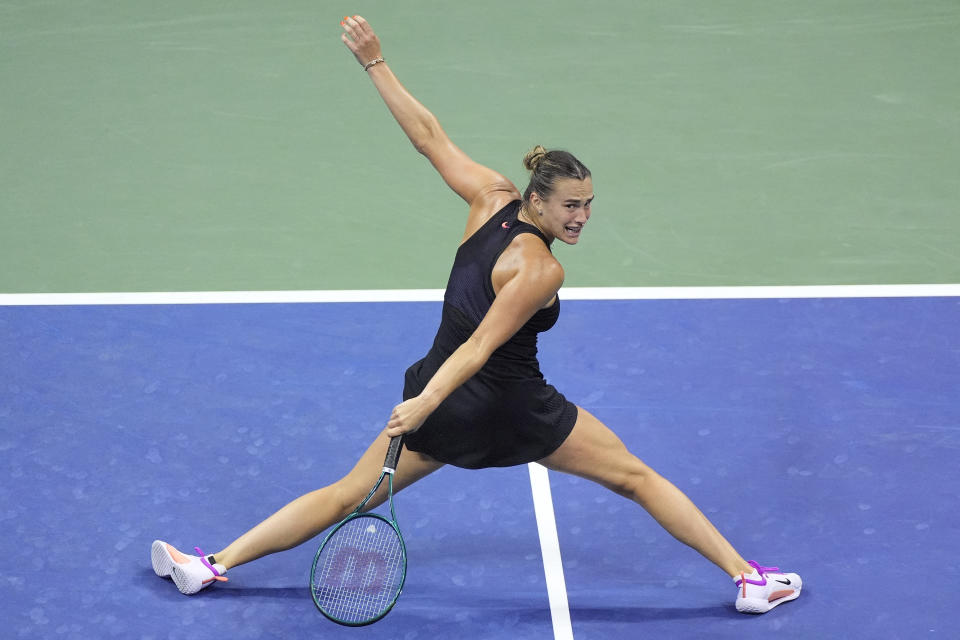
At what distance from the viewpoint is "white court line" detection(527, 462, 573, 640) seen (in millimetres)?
4695

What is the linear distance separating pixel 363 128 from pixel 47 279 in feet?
8.31

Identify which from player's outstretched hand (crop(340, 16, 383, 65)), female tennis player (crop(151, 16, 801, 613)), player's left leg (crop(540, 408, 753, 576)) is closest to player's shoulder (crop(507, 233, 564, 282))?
female tennis player (crop(151, 16, 801, 613))

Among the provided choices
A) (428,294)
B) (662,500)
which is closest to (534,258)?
(662,500)

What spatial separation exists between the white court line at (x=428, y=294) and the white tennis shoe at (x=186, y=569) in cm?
212

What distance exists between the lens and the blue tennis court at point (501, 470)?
4.76m

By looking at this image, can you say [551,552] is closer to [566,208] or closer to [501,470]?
[501,470]

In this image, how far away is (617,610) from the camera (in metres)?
4.78

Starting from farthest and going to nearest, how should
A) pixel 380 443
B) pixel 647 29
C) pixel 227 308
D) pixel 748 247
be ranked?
pixel 647 29, pixel 748 247, pixel 227 308, pixel 380 443

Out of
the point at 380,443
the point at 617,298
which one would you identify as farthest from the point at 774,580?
the point at 617,298

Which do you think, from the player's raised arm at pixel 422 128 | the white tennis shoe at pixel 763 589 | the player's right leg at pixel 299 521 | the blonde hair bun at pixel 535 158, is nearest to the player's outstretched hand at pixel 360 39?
the player's raised arm at pixel 422 128

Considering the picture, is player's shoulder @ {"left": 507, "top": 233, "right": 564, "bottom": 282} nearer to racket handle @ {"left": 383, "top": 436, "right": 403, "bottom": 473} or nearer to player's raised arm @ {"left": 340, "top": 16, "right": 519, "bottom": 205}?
player's raised arm @ {"left": 340, "top": 16, "right": 519, "bottom": 205}

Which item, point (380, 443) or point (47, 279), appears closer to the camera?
point (380, 443)

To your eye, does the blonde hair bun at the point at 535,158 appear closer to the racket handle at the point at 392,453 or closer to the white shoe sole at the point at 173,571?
the racket handle at the point at 392,453

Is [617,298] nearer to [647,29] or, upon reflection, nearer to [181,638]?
[181,638]
